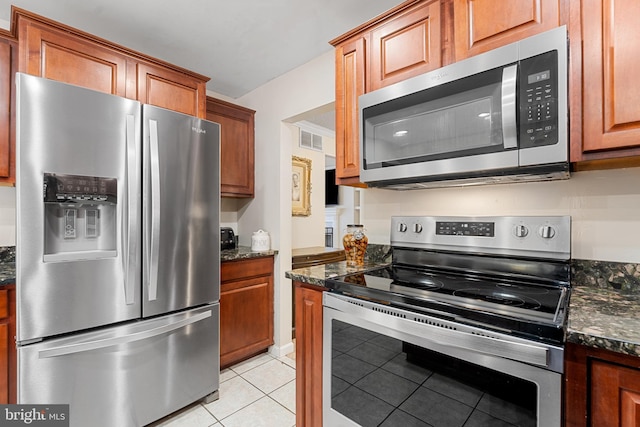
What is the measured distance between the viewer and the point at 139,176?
5.42ft

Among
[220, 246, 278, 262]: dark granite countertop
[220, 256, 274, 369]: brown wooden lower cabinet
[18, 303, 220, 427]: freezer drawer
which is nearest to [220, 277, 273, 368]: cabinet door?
[220, 256, 274, 369]: brown wooden lower cabinet

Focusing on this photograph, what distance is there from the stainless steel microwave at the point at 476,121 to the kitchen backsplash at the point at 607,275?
1.26 feet

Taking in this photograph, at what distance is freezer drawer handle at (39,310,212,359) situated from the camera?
141 centimetres

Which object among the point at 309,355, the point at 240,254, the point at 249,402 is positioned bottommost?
the point at 249,402

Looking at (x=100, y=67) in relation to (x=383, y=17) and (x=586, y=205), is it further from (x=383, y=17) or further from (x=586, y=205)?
(x=586, y=205)

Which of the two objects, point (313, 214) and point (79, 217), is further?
point (313, 214)

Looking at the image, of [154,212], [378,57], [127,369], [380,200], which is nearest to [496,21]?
[378,57]

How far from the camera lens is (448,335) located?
38.6 inches

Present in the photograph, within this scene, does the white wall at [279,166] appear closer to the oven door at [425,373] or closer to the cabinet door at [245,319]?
the cabinet door at [245,319]

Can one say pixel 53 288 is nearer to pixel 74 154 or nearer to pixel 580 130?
pixel 74 154

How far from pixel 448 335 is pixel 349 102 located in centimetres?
129

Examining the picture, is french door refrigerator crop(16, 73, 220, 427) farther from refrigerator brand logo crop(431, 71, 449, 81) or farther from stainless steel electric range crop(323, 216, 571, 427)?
refrigerator brand logo crop(431, 71, 449, 81)

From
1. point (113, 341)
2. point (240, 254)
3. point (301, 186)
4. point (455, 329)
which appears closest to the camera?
point (455, 329)

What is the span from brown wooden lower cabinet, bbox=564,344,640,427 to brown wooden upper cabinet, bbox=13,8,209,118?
97.5 inches
